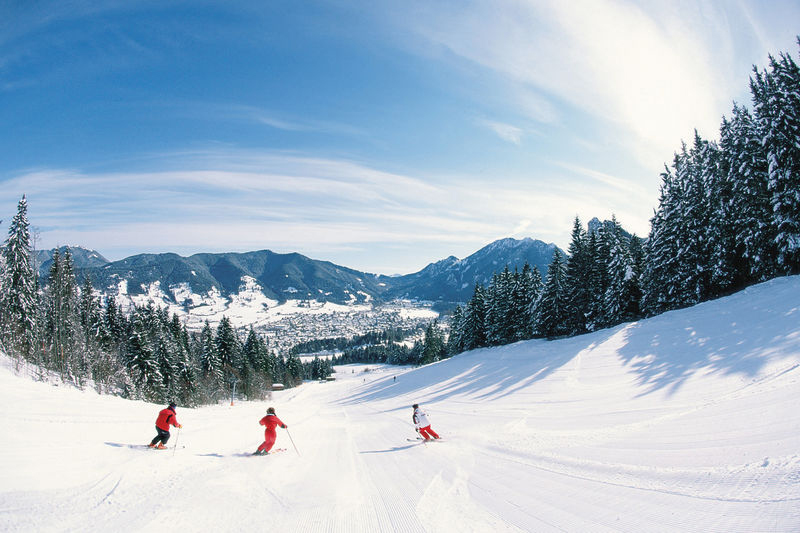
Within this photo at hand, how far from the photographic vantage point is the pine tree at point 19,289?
28683mm

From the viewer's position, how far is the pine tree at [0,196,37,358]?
2868cm

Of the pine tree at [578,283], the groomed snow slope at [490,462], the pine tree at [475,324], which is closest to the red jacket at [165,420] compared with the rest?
the groomed snow slope at [490,462]

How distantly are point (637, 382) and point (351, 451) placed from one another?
1145 cm

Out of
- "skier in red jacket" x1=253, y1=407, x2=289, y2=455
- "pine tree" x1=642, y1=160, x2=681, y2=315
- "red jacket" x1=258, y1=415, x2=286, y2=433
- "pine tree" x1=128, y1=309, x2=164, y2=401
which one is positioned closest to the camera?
"skier in red jacket" x1=253, y1=407, x2=289, y2=455

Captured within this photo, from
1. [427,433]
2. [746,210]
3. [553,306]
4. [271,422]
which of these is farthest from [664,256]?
[271,422]

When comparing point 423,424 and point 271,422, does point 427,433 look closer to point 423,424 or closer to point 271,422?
point 423,424

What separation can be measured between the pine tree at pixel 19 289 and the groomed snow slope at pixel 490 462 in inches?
825

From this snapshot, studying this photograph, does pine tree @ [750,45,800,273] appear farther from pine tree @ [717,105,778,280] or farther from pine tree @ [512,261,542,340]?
pine tree @ [512,261,542,340]

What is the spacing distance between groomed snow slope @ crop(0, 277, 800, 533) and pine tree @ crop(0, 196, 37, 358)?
20959 mm

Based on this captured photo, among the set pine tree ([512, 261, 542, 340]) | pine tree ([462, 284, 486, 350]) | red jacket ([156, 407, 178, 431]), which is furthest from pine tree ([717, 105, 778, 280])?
red jacket ([156, 407, 178, 431])

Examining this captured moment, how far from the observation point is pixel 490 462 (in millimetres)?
7797

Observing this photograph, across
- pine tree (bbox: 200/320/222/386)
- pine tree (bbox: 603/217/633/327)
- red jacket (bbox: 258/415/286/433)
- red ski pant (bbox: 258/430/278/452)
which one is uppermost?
pine tree (bbox: 603/217/633/327)

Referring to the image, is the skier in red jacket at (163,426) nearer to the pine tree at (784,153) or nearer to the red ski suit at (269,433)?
the red ski suit at (269,433)

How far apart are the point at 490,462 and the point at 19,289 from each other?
4256cm
